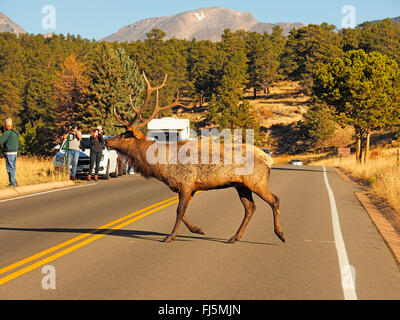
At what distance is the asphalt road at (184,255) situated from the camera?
6434 mm

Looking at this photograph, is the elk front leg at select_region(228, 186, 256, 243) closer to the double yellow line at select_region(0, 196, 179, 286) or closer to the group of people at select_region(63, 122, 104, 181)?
the double yellow line at select_region(0, 196, 179, 286)

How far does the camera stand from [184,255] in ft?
27.5

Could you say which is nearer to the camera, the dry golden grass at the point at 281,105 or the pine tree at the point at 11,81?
the pine tree at the point at 11,81

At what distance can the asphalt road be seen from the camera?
21.1 ft

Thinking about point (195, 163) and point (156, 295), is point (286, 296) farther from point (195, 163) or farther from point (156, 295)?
point (195, 163)

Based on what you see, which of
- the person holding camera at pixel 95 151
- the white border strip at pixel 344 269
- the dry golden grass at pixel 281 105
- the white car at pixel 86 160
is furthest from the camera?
the dry golden grass at pixel 281 105

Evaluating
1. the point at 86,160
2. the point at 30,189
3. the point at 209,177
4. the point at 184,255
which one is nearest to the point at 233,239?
the point at 209,177

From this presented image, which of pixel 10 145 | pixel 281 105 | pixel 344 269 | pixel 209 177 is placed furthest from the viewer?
pixel 281 105

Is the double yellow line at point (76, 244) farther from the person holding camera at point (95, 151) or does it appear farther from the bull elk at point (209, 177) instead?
the person holding camera at point (95, 151)

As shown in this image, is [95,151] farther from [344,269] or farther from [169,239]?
[344,269]

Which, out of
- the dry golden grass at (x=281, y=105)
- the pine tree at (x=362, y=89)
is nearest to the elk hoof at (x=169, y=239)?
the pine tree at (x=362, y=89)

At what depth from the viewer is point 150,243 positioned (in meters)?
9.35

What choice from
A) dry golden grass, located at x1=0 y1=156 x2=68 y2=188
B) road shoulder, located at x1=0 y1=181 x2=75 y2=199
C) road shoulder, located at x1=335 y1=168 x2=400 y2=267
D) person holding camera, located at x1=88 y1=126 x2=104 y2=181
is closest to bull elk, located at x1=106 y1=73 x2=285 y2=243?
road shoulder, located at x1=335 y1=168 x2=400 y2=267

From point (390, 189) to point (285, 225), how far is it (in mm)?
7026
